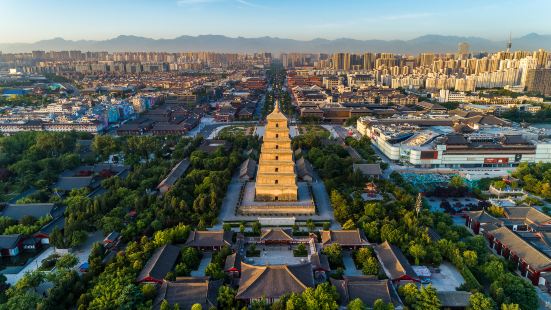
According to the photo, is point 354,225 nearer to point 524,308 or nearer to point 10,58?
point 524,308

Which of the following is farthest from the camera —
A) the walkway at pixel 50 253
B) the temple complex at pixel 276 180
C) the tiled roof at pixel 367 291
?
the temple complex at pixel 276 180

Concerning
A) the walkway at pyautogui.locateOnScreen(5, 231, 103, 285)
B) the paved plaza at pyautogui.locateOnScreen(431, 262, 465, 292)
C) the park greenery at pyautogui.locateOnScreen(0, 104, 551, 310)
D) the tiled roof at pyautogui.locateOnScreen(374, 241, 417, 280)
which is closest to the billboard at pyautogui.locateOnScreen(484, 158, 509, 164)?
the park greenery at pyautogui.locateOnScreen(0, 104, 551, 310)

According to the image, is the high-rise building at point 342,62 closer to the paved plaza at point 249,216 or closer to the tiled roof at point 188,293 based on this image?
the paved plaza at point 249,216

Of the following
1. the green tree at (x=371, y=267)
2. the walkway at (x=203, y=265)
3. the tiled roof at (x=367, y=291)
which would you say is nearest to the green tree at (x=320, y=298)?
the tiled roof at (x=367, y=291)

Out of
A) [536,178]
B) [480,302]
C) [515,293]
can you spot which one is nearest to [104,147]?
[480,302]

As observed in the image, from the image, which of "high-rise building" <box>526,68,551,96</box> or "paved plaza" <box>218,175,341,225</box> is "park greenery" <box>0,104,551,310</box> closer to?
"paved plaza" <box>218,175,341,225</box>

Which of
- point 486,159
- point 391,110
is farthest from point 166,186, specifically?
point 391,110
